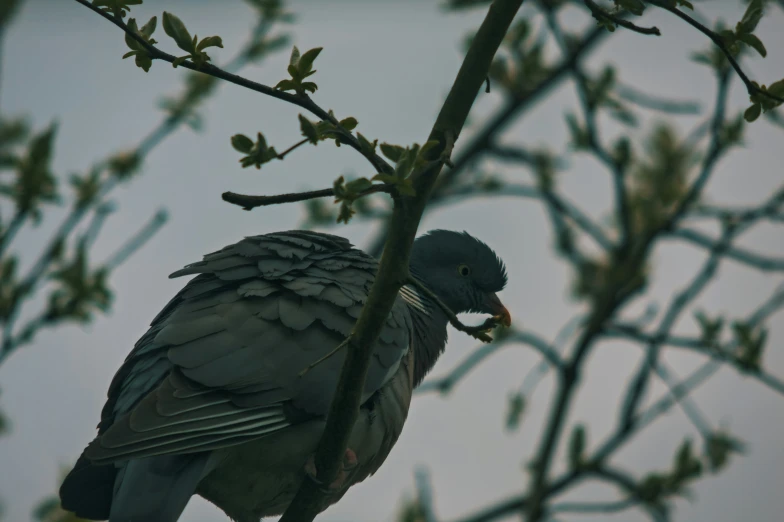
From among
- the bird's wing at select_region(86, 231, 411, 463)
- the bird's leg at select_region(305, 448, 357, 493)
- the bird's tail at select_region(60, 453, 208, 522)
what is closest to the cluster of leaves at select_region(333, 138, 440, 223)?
the bird's wing at select_region(86, 231, 411, 463)

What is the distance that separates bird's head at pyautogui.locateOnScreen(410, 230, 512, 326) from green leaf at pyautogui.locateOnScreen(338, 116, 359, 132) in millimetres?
3439

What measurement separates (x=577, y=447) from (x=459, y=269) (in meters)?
2.00

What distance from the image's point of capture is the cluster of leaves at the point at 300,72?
288 centimetres

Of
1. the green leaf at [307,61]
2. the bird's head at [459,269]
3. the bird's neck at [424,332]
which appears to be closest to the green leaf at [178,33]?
the green leaf at [307,61]

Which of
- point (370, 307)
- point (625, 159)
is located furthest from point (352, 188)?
point (625, 159)

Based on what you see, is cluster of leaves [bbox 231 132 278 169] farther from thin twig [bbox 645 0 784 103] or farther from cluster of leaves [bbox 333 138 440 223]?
thin twig [bbox 645 0 784 103]

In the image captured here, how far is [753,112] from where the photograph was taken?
323cm

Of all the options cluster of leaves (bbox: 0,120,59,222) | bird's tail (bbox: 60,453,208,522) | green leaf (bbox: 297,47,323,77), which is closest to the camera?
green leaf (bbox: 297,47,323,77)

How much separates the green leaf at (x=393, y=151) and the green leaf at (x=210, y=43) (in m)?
0.66

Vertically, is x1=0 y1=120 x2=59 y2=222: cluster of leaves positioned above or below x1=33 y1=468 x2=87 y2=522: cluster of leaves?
above

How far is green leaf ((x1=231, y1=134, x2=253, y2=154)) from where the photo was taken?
9.16ft

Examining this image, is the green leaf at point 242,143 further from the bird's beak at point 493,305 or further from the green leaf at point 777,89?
the bird's beak at point 493,305

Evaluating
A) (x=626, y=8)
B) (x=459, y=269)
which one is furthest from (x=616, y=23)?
(x=459, y=269)

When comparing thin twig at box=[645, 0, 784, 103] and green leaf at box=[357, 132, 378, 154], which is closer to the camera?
green leaf at box=[357, 132, 378, 154]
